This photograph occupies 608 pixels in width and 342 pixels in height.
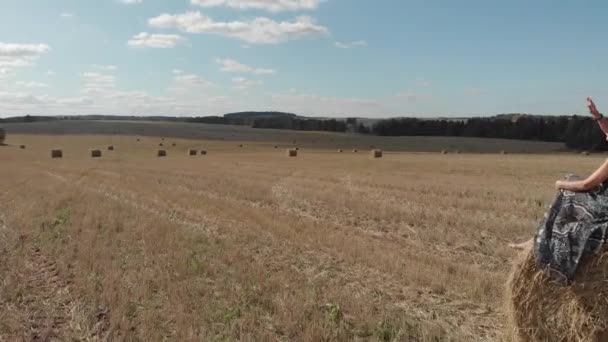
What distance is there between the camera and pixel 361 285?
734cm

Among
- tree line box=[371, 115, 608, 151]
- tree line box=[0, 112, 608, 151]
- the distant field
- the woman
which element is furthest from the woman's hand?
tree line box=[371, 115, 608, 151]

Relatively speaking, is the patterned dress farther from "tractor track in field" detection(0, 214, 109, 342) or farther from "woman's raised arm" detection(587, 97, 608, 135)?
"tractor track in field" detection(0, 214, 109, 342)

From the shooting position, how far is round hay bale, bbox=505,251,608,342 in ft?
14.5

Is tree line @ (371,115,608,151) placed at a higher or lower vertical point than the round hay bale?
higher

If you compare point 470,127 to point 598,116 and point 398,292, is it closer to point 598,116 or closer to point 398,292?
point 398,292

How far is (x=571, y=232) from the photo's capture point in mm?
4402

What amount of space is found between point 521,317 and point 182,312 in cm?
370

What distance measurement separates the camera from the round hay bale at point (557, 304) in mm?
4422

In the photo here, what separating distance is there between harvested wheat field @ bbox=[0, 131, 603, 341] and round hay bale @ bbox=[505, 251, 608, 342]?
0.35 metres

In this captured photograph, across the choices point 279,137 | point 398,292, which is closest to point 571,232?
point 398,292

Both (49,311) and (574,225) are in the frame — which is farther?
(49,311)

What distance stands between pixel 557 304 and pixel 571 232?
0.75 metres

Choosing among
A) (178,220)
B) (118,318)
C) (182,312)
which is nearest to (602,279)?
(182,312)

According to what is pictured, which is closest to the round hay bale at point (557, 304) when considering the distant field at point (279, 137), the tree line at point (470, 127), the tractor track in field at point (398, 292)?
the tractor track in field at point (398, 292)
